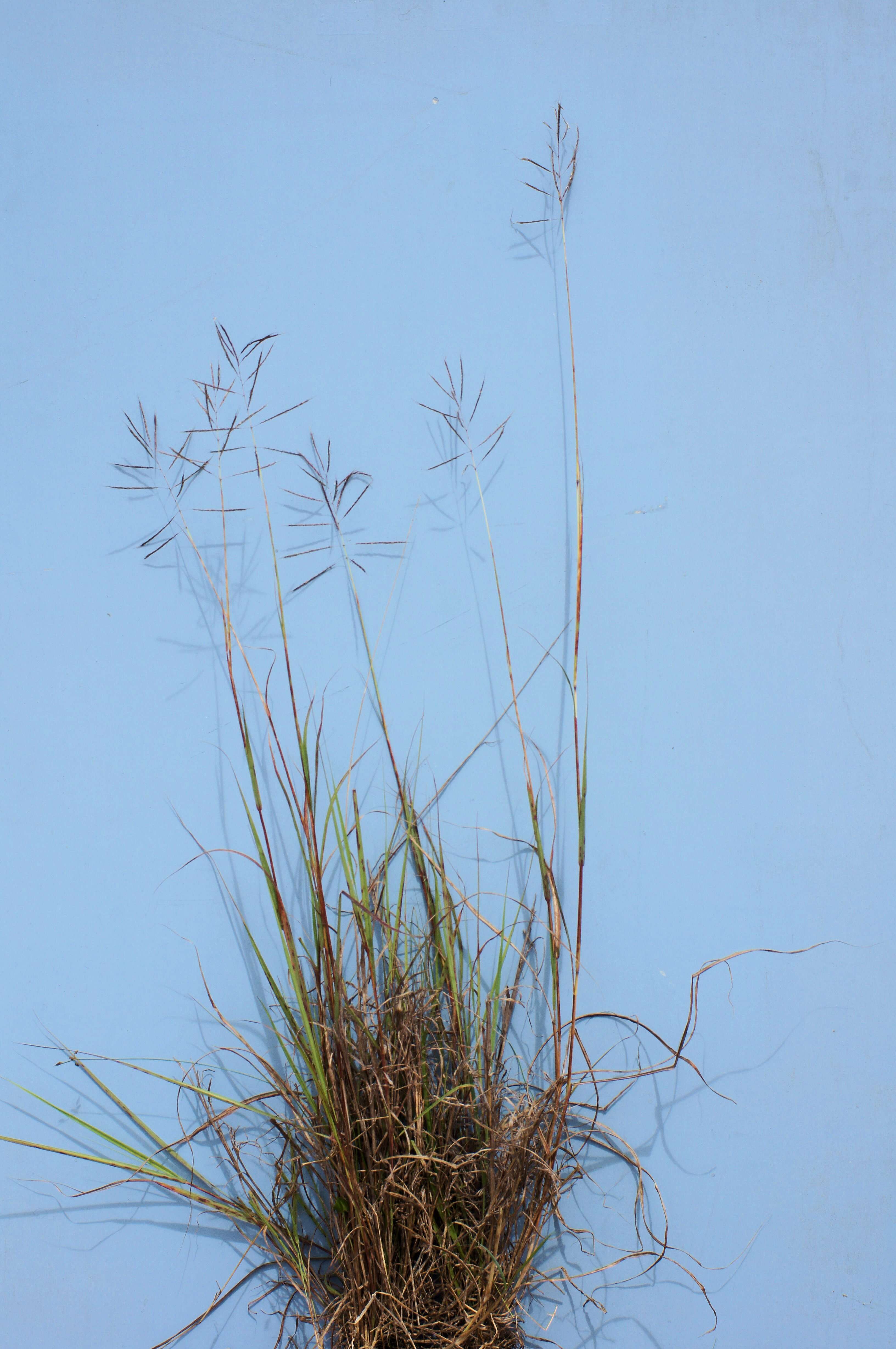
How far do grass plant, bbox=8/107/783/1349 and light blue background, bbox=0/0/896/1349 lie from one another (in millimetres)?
44

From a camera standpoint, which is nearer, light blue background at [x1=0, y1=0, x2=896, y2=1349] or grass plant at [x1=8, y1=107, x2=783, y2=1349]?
grass plant at [x1=8, y1=107, x2=783, y2=1349]

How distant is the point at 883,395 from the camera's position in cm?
112

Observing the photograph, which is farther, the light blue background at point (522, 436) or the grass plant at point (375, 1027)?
the light blue background at point (522, 436)

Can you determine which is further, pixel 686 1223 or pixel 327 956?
pixel 686 1223

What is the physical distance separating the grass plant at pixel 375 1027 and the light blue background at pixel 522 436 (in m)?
0.04

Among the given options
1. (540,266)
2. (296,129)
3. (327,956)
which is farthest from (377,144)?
(327,956)

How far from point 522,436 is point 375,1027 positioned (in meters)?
0.80

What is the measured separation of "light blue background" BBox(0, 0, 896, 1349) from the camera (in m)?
1.08

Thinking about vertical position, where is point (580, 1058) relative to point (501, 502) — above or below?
below

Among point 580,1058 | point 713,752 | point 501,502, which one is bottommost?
point 580,1058

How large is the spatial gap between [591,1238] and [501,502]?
0.99 m

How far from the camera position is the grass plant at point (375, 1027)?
3.07ft

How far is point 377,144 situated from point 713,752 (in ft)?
3.16

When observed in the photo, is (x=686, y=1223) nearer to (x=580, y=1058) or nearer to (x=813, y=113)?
(x=580, y=1058)
